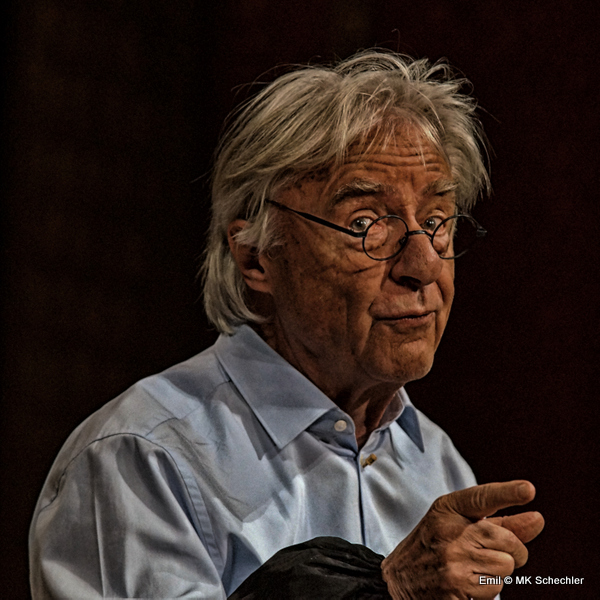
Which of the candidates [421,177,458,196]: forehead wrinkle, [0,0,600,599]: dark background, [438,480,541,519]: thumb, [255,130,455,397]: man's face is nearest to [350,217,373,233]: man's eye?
[255,130,455,397]: man's face

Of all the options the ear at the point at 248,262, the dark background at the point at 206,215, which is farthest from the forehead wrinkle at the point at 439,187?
the dark background at the point at 206,215

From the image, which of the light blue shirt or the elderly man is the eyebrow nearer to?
the elderly man

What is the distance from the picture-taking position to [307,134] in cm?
139

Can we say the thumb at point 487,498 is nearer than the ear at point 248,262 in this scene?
Yes

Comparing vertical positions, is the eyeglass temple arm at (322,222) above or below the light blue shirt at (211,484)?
above

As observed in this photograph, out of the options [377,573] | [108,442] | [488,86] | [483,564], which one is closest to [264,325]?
[108,442]

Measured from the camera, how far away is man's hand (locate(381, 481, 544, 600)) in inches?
43.8

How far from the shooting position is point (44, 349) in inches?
69.6

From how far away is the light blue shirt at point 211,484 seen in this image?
47.6 inches

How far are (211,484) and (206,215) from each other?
0.80m

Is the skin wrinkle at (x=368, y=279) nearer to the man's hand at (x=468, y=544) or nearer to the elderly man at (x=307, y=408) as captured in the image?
the elderly man at (x=307, y=408)

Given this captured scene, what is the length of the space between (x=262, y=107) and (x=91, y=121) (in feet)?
1.52

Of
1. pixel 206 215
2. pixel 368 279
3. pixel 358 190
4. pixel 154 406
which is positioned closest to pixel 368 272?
pixel 368 279

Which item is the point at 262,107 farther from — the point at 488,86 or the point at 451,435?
the point at 451,435
